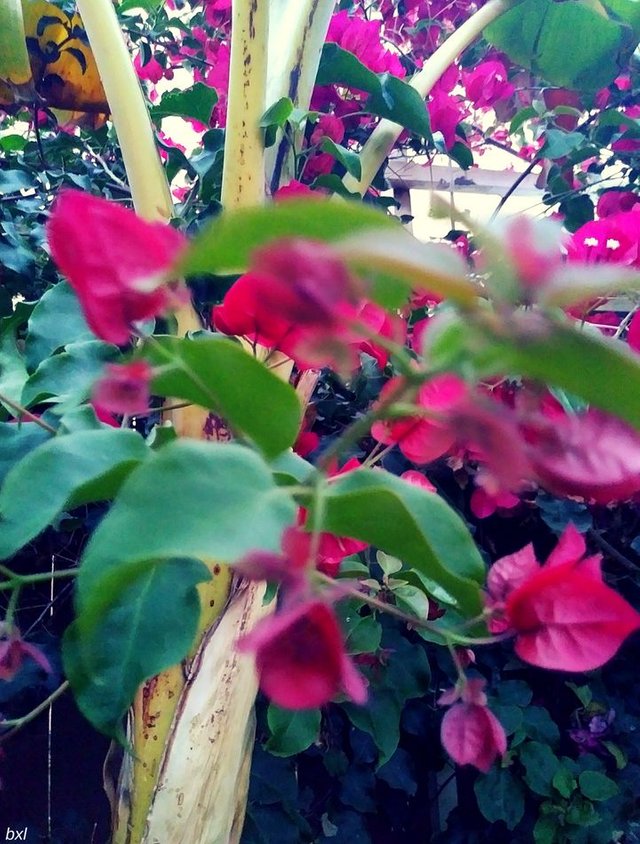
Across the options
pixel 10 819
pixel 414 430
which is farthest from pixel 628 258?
pixel 10 819

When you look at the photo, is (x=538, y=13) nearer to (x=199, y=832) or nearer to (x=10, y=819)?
(x=199, y=832)

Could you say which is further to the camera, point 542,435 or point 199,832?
point 199,832

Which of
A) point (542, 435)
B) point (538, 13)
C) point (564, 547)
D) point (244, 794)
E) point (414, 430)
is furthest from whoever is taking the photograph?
point (538, 13)

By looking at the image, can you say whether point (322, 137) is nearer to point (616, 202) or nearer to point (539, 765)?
point (616, 202)

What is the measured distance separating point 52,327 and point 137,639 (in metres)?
0.30

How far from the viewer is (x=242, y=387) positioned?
27 centimetres

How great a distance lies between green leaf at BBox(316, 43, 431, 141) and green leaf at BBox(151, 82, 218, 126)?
0.44 ft

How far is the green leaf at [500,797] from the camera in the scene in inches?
33.5

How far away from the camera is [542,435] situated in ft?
0.60

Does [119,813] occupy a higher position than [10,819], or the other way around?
[119,813]

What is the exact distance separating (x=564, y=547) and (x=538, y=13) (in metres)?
0.87

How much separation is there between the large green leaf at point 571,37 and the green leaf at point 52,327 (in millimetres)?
681

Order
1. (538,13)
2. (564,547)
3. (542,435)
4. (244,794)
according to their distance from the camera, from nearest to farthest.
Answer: (542,435) → (564,547) → (244,794) → (538,13)

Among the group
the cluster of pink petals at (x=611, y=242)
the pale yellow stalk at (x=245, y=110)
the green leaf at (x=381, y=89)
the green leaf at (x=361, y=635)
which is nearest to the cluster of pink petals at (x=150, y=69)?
the green leaf at (x=381, y=89)
